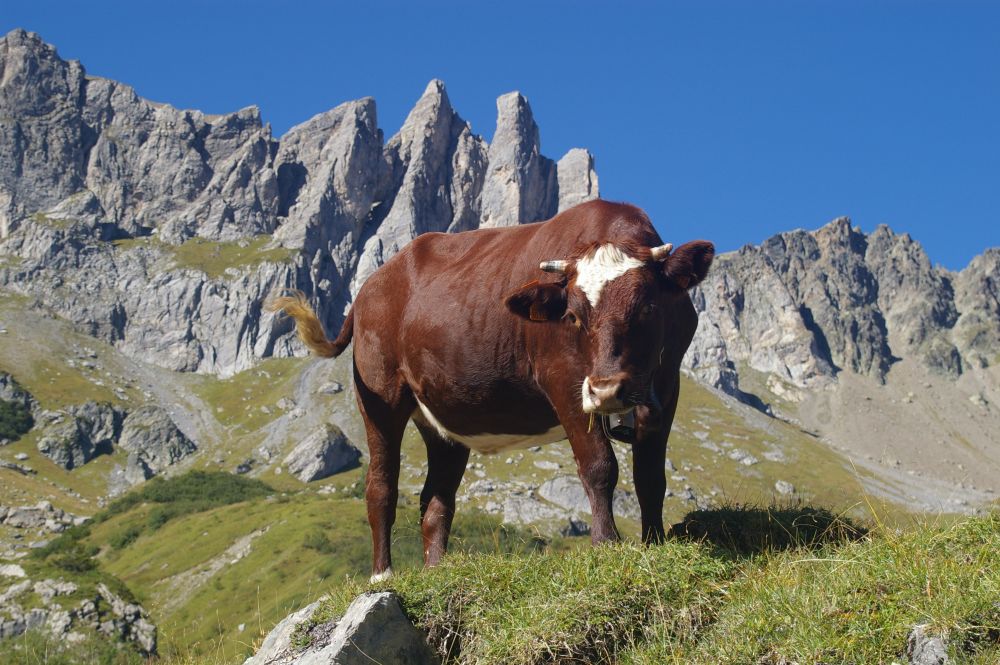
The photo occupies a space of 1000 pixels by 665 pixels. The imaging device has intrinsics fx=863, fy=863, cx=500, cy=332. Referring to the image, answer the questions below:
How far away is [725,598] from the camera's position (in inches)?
259

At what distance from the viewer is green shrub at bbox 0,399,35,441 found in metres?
181

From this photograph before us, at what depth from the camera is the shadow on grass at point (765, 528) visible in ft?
26.2

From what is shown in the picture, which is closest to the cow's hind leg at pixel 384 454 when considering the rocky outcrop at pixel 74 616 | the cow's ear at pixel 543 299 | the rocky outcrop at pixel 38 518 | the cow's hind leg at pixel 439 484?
the cow's hind leg at pixel 439 484

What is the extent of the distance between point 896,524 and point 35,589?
2409 inches

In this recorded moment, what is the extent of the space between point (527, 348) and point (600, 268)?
Result: 133cm

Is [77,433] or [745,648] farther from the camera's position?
[77,433]

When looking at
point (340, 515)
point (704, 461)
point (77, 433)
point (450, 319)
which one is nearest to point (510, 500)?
point (340, 515)

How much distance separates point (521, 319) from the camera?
28.0ft

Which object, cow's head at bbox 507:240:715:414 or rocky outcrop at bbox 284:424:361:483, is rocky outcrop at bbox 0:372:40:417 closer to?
rocky outcrop at bbox 284:424:361:483

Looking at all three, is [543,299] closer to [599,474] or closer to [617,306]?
[617,306]

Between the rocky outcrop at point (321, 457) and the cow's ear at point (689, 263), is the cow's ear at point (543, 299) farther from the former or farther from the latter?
the rocky outcrop at point (321, 457)

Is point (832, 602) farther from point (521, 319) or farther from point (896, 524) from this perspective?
point (521, 319)

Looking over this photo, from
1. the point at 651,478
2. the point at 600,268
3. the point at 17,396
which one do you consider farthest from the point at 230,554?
the point at 17,396


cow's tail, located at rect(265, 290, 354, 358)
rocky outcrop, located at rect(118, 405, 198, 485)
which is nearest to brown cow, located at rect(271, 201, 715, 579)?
cow's tail, located at rect(265, 290, 354, 358)
